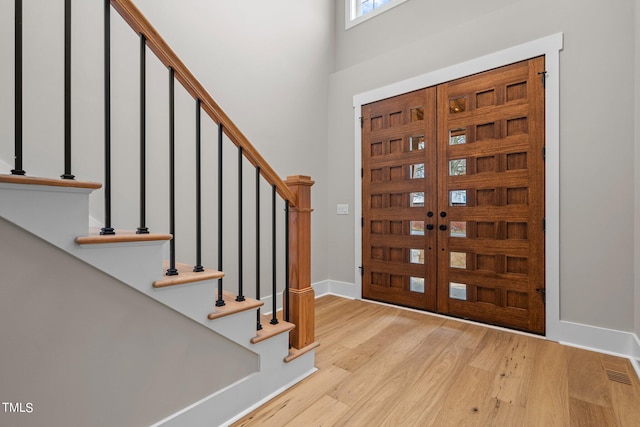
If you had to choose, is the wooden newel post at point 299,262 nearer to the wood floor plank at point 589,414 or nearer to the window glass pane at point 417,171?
the wood floor plank at point 589,414

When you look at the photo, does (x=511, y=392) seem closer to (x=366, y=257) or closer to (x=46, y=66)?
(x=366, y=257)

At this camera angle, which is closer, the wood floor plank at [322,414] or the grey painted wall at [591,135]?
the wood floor plank at [322,414]

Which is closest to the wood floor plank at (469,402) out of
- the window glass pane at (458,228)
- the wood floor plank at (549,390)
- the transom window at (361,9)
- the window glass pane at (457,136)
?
the wood floor plank at (549,390)

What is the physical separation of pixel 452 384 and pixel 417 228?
1.59 meters

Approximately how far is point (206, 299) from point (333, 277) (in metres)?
2.55

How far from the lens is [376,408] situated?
1.57 metres

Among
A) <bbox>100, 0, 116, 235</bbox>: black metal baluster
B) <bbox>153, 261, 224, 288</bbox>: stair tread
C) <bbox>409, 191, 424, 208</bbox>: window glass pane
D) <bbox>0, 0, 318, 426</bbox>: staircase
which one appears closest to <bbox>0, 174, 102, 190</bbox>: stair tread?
<bbox>0, 0, 318, 426</bbox>: staircase

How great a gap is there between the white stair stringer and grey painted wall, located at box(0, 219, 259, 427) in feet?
0.13

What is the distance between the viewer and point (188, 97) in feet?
7.74

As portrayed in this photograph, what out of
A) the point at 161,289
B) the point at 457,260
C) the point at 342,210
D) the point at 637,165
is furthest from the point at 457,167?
the point at 161,289

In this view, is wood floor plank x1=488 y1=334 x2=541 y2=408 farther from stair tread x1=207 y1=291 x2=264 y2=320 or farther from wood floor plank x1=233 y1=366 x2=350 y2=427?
stair tread x1=207 y1=291 x2=264 y2=320

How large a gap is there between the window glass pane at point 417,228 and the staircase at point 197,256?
1.63m

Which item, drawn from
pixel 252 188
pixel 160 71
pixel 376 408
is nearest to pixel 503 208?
pixel 376 408

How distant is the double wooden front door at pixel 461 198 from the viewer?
2473 mm
